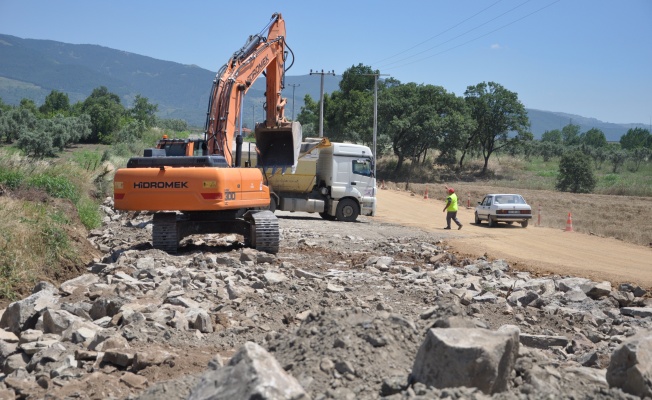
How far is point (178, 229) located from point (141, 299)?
16.4ft

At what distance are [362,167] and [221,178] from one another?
43.1ft

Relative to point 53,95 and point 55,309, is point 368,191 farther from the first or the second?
point 53,95

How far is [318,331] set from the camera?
612 cm

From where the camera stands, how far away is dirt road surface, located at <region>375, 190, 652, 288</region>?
16.3 m

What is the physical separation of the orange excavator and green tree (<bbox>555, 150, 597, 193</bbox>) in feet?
138

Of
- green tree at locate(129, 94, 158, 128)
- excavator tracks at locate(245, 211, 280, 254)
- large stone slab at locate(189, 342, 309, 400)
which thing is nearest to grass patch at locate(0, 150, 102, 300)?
excavator tracks at locate(245, 211, 280, 254)

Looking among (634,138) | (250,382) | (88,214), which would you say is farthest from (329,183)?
(634,138)

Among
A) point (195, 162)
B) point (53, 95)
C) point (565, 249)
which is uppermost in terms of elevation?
point (53, 95)

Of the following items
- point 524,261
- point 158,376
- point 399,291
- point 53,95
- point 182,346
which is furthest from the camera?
point 53,95

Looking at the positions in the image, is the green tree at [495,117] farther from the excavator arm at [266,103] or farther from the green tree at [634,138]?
the green tree at [634,138]

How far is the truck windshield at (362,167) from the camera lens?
26.5 m

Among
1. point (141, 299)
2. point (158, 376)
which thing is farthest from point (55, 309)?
point (158, 376)

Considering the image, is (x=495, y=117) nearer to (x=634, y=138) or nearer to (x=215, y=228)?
(x=215, y=228)

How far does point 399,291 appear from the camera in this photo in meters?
11.8
